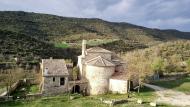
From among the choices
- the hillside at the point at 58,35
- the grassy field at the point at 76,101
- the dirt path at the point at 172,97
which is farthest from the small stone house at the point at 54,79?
the hillside at the point at 58,35

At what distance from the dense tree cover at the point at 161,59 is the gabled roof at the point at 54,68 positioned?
9.58m

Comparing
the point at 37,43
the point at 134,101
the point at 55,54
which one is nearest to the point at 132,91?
the point at 134,101


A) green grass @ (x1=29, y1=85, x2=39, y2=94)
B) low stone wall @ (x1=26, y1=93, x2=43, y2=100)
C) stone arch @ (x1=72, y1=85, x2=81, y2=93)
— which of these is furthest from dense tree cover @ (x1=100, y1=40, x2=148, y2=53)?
low stone wall @ (x1=26, y1=93, x2=43, y2=100)

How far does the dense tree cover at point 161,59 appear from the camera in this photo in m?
56.0

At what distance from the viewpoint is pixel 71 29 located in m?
125

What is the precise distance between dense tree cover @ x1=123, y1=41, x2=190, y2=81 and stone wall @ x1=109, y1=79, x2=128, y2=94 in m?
2.92

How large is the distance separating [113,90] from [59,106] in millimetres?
9345

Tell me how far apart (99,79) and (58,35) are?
7430 centimetres

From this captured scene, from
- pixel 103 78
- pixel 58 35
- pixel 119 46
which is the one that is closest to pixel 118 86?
pixel 103 78

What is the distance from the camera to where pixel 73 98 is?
3728cm

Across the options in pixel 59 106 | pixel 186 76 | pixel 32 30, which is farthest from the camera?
pixel 32 30

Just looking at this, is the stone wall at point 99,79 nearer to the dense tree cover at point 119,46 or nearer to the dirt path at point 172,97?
the dirt path at point 172,97

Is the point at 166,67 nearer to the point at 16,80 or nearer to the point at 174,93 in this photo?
the point at 174,93

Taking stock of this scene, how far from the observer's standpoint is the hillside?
246 ft
